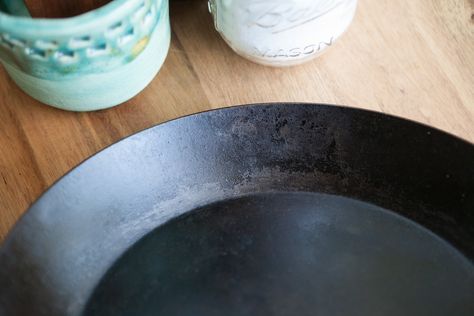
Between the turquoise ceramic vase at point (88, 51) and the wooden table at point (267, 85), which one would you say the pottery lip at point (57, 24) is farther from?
the wooden table at point (267, 85)

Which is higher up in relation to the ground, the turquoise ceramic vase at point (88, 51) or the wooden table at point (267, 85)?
the turquoise ceramic vase at point (88, 51)

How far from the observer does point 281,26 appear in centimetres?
47

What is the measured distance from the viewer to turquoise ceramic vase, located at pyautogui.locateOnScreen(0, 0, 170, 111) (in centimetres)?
42

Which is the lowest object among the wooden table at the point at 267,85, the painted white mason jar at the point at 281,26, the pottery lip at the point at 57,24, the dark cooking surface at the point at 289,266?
the dark cooking surface at the point at 289,266

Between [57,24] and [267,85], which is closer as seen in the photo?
[57,24]

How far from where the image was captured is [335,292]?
459 millimetres

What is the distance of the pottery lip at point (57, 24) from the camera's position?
1.38 feet

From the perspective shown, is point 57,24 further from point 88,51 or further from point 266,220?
point 266,220

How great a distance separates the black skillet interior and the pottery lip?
0.27 feet

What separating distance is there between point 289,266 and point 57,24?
0.22 meters

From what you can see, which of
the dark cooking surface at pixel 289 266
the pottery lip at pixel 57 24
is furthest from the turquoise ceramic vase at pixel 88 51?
the dark cooking surface at pixel 289 266

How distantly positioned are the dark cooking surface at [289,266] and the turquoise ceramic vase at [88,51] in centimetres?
11

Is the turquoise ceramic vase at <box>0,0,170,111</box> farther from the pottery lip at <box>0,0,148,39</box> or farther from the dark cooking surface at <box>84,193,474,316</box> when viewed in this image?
the dark cooking surface at <box>84,193,474,316</box>

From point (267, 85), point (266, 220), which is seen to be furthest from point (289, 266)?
point (267, 85)
